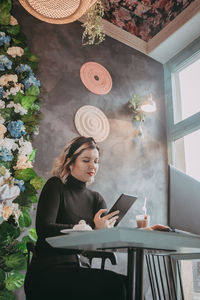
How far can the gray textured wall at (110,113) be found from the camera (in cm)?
361

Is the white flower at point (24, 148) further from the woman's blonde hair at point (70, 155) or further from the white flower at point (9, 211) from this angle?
the woman's blonde hair at point (70, 155)

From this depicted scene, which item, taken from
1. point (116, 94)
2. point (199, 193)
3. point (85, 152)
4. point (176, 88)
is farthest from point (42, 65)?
point (199, 193)

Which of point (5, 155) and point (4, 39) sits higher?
point (4, 39)

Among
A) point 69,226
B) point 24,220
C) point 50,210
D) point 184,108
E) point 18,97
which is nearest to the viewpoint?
point 69,226

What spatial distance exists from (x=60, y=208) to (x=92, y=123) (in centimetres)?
198

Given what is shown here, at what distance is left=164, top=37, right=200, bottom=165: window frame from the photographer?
4.28m

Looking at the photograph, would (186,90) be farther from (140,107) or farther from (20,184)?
(20,184)

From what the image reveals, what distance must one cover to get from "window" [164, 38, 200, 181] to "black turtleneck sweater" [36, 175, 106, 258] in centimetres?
227

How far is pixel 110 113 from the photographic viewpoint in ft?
13.4

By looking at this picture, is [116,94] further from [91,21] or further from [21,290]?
[21,290]

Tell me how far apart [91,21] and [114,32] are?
3.46 feet

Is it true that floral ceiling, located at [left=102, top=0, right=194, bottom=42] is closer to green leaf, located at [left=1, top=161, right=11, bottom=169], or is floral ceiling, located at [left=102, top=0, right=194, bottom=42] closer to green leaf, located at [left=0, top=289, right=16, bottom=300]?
green leaf, located at [left=1, top=161, right=11, bottom=169]

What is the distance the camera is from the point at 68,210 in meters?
1.99

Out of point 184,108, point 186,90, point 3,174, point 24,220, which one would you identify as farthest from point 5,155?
point 186,90
